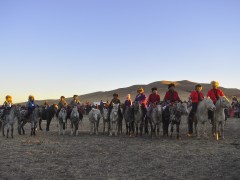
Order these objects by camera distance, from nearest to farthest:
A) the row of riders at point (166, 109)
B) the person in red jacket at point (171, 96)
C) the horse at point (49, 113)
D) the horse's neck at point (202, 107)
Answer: the horse's neck at point (202, 107) → the row of riders at point (166, 109) → the person in red jacket at point (171, 96) → the horse at point (49, 113)

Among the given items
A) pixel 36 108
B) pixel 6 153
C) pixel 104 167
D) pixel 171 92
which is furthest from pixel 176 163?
pixel 36 108

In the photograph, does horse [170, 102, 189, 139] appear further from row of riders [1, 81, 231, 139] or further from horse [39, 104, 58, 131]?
horse [39, 104, 58, 131]

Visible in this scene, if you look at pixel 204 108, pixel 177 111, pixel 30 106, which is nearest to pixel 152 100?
pixel 177 111

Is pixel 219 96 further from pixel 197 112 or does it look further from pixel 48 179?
pixel 48 179

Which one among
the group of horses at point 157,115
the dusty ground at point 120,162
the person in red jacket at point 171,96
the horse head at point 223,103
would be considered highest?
the person in red jacket at point 171,96

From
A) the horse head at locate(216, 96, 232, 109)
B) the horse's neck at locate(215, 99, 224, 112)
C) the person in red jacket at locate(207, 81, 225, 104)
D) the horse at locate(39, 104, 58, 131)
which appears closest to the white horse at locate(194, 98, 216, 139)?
the horse's neck at locate(215, 99, 224, 112)

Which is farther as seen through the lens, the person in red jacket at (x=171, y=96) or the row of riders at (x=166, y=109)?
the person in red jacket at (x=171, y=96)

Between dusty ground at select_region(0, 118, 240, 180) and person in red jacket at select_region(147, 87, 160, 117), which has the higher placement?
person in red jacket at select_region(147, 87, 160, 117)

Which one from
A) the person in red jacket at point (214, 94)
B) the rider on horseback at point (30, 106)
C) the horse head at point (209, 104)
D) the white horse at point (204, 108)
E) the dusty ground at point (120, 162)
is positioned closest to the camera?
the dusty ground at point (120, 162)

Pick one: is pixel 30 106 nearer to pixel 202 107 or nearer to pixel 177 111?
pixel 177 111

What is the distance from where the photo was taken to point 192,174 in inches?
355

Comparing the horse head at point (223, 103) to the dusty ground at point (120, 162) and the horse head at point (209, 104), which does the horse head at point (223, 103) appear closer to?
the horse head at point (209, 104)

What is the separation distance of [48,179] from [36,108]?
45.0 feet

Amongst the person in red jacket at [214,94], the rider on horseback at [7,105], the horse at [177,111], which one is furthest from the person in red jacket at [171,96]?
the rider on horseback at [7,105]
